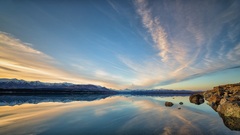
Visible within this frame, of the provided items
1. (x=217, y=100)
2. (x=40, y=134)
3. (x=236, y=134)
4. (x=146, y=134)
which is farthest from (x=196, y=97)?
(x=40, y=134)

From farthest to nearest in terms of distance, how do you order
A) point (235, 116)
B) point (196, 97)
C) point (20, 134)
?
1. point (196, 97)
2. point (235, 116)
3. point (20, 134)

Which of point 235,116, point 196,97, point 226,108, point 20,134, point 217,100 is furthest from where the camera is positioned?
point 196,97

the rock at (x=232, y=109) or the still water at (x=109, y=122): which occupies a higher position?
the rock at (x=232, y=109)

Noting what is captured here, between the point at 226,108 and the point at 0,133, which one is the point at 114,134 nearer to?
the point at 0,133

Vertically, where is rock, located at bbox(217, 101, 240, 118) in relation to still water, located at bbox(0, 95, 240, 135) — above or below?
above

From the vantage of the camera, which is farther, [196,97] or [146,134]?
[196,97]

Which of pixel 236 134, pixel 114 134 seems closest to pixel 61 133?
pixel 114 134

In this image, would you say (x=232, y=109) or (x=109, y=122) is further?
(x=232, y=109)

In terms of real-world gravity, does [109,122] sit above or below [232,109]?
below

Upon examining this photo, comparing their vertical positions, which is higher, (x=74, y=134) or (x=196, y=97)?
(x=196, y=97)

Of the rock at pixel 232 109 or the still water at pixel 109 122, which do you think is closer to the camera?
the still water at pixel 109 122

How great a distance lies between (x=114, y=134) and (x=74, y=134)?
107 inches

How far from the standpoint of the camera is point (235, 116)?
1984cm

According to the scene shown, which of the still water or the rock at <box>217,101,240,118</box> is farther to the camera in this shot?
the rock at <box>217,101,240,118</box>
